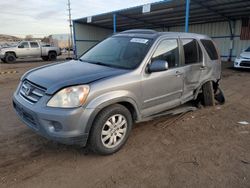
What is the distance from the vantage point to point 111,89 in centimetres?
300

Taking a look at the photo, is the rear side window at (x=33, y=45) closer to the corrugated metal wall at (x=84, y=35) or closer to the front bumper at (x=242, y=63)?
the corrugated metal wall at (x=84, y=35)

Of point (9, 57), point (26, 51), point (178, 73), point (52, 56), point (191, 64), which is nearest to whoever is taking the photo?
point (178, 73)

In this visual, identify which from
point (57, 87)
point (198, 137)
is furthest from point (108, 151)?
point (198, 137)

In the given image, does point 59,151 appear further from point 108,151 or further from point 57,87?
point 57,87

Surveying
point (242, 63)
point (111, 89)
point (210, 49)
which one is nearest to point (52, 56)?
point (242, 63)

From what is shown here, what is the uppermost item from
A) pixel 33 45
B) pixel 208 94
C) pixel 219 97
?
pixel 33 45

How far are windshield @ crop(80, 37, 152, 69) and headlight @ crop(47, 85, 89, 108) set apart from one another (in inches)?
37.9

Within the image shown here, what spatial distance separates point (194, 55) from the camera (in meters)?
4.62

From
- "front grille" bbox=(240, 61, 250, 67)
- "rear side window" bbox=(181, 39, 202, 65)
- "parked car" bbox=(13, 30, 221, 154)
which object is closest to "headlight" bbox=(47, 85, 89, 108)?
"parked car" bbox=(13, 30, 221, 154)

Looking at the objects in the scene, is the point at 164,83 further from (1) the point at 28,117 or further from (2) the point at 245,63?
(2) the point at 245,63

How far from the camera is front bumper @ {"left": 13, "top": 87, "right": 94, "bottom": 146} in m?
2.69

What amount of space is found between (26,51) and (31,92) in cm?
1917

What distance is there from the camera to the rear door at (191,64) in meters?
4.33

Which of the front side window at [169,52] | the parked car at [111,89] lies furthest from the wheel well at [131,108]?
the front side window at [169,52]
